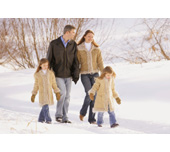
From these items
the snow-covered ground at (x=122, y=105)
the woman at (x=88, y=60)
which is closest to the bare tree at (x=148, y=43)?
the snow-covered ground at (x=122, y=105)

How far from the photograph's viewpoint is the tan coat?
15.6 ft

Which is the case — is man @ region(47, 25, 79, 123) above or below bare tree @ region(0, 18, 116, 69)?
below

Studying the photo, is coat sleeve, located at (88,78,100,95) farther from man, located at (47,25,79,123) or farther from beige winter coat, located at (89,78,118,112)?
man, located at (47,25,79,123)

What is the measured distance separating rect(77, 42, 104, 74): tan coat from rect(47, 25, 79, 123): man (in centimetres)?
9

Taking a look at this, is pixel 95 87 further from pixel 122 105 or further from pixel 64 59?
pixel 122 105

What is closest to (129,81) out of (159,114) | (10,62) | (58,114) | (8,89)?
(159,114)

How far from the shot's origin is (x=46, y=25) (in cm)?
786

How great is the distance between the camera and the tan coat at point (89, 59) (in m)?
4.76

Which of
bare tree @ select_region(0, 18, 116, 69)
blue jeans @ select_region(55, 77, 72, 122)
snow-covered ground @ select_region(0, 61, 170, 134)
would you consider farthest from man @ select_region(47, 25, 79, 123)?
bare tree @ select_region(0, 18, 116, 69)

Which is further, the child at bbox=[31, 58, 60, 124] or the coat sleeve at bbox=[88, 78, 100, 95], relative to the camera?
the child at bbox=[31, 58, 60, 124]

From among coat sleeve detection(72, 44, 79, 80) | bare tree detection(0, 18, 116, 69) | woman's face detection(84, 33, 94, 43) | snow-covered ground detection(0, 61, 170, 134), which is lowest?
snow-covered ground detection(0, 61, 170, 134)

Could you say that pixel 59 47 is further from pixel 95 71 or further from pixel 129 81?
pixel 129 81

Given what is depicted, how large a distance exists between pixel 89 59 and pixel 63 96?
707mm

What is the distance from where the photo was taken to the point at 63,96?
476 cm
